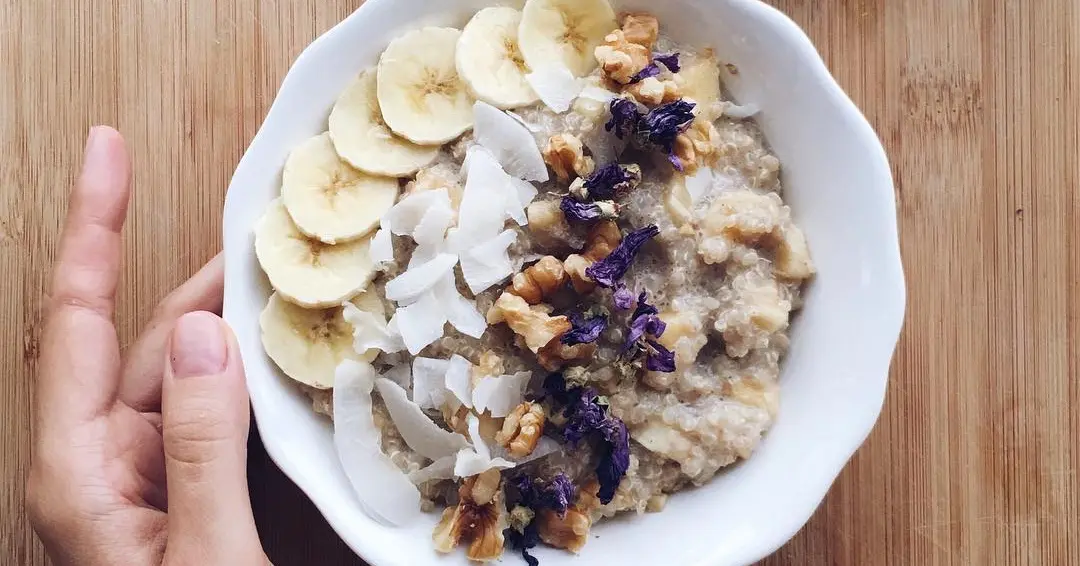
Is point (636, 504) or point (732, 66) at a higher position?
point (732, 66)

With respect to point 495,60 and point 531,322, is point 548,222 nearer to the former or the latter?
point 531,322

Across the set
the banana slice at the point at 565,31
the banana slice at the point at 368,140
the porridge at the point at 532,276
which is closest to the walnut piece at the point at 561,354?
the porridge at the point at 532,276

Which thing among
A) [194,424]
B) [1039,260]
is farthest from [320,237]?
[1039,260]

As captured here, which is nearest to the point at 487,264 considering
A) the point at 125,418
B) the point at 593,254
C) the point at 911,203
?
the point at 593,254

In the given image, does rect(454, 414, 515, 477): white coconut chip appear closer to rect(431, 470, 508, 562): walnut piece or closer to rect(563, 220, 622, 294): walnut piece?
rect(431, 470, 508, 562): walnut piece

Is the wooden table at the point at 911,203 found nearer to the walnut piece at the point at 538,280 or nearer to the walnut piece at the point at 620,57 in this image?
the walnut piece at the point at 620,57

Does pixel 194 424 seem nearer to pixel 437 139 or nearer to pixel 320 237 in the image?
pixel 320 237
